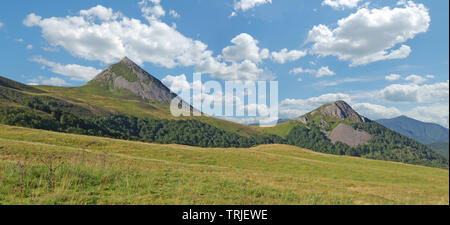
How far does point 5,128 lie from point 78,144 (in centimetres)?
1911

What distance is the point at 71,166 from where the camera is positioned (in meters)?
12.2

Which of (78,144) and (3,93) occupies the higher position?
(3,93)

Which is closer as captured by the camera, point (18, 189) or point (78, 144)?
point (18, 189)
